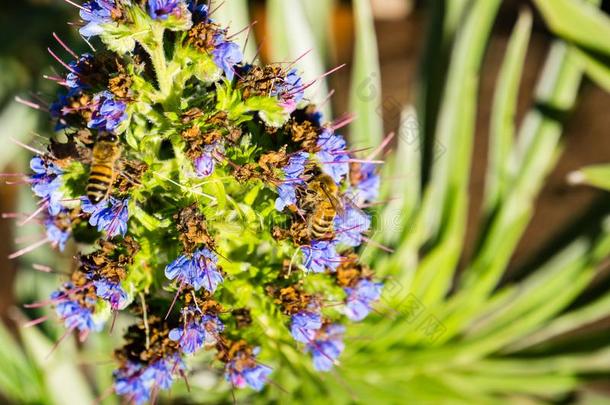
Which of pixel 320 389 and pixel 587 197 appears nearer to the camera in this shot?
pixel 320 389

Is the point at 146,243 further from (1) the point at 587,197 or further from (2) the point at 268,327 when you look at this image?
(1) the point at 587,197

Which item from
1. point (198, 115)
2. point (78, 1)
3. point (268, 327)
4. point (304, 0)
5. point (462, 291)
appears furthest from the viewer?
point (78, 1)

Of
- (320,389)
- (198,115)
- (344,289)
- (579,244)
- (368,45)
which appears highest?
(368,45)

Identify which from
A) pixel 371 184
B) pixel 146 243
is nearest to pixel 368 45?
pixel 371 184

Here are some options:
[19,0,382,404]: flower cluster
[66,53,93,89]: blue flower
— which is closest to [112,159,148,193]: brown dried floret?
[19,0,382,404]: flower cluster

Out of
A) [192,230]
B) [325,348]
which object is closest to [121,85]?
[192,230]

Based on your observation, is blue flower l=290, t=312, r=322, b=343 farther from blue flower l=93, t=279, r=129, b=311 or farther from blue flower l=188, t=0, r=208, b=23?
blue flower l=188, t=0, r=208, b=23

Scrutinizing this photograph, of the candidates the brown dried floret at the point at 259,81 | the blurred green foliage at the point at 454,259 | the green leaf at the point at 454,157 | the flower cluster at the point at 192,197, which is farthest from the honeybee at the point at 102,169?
the green leaf at the point at 454,157
